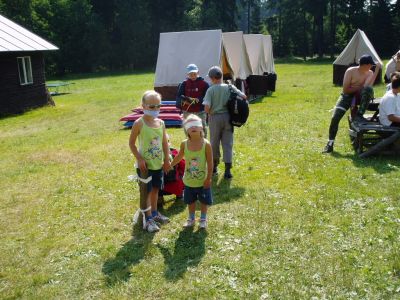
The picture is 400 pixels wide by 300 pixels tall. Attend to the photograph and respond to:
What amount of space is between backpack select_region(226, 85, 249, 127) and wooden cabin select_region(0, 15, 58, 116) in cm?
1346

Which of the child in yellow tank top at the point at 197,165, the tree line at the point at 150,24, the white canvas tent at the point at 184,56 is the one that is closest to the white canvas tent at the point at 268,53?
the white canvas tent at the point at 184,56

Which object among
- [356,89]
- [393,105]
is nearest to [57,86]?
[356,89]

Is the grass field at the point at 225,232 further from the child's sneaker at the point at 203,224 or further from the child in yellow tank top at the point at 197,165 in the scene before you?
the child in yellow tank top at the point at 197,165

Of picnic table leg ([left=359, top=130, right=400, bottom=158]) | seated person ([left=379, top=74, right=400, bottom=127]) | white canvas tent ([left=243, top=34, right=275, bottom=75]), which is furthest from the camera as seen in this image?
white canvas tent ([left=243, top=34, right=275, bottom=75])

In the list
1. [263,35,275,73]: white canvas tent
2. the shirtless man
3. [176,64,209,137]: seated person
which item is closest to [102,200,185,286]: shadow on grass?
[176,64,209,137]: seated person

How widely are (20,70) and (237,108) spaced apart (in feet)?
52.0

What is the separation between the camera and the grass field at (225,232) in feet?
13.3

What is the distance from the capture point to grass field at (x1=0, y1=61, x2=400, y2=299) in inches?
159

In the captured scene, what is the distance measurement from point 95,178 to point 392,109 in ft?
18.2

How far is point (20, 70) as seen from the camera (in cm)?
1978

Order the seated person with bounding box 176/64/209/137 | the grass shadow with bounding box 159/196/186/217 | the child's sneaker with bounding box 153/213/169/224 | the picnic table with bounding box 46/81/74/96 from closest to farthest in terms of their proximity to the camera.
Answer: the child's sneaker with bounding box 153/213/169/224 → the grass shadow with bounding box 159/196/186/217 → the seated person with bounding box 176/64/209/137 → the picnic table with bounding box 46/81/74/96

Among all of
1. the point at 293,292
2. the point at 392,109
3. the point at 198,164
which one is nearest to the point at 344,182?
the point at 392,109

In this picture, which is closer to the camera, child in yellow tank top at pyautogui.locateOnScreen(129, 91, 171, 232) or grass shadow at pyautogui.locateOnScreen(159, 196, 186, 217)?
child in yellow tank top at pyautogui.locateOnScreen(129, 91, 171, 232)

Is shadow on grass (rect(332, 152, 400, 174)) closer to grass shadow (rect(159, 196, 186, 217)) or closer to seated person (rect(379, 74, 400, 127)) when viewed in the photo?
seated person (rect(379, 74, 400, 127))
